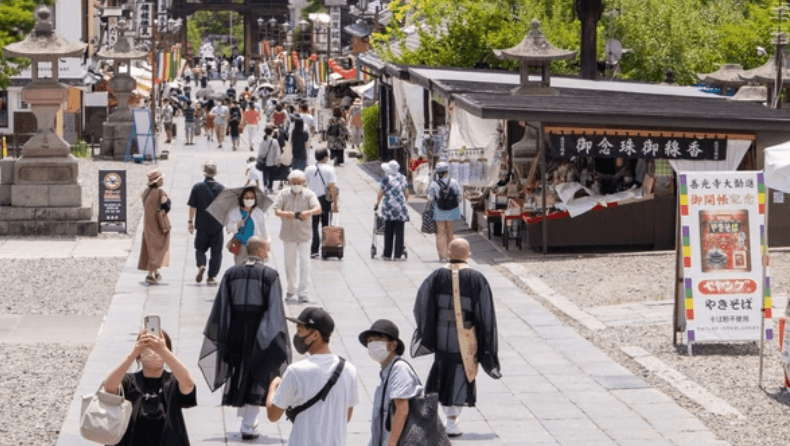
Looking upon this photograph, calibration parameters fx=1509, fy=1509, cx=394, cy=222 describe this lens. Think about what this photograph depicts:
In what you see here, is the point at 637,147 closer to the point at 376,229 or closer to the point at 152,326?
the point at 376,229

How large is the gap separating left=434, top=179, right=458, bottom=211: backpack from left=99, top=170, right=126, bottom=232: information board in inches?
248

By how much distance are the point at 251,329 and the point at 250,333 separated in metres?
A: 0.03

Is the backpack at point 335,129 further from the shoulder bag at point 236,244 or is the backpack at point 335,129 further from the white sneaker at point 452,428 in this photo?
the white sneaker at point 452,428

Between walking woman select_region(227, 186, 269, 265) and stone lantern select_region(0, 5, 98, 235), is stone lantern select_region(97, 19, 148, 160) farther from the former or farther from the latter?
walking woman select_region(227, 186, 269, 265)

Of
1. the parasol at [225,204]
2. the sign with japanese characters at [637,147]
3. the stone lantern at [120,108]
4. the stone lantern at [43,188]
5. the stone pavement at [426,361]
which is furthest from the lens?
the stone lantern at [120,108]

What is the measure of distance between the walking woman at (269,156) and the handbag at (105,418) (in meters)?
22.5

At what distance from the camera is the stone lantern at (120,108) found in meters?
42.0

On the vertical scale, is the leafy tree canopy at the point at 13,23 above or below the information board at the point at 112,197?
above

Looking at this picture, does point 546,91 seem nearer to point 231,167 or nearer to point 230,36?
point 231,167

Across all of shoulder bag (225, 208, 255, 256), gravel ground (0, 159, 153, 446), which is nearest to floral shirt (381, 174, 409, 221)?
gravel ground (0, 159, 153, 446)

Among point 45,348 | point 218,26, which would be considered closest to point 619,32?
point 45,348

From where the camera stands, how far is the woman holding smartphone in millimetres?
8031

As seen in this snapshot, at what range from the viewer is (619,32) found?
40000mm

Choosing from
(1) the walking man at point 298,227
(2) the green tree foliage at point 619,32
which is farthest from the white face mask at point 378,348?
(2) the green tree foliage at point 619,32
